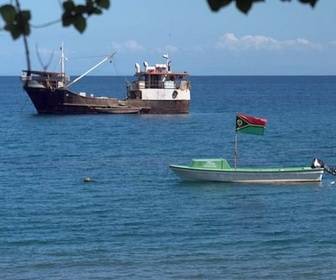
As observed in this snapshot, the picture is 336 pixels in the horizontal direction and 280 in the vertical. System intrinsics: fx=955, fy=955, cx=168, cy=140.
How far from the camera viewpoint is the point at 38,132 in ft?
246

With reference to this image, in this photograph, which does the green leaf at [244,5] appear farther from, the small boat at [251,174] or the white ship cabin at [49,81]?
the white ship cabin at [49,81]

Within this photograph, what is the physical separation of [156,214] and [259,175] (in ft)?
27.6

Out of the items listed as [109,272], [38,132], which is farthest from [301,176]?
[38,132]

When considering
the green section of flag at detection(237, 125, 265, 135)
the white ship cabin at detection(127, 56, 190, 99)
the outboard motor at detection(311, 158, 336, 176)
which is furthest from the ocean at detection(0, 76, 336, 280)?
the white ship cabin at detection(127, 56, 190, 99)

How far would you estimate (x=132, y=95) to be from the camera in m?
87.5

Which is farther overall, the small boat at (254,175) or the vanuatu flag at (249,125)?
the vanuatu flag at (249,125)

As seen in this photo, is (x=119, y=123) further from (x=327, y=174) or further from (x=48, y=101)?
(x=327, y=174)

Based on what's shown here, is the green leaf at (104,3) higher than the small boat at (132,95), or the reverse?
the green leaf at (104,3)

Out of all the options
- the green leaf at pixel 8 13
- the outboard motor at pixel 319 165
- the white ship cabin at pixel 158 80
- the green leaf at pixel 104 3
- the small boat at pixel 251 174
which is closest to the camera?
the green leaf at pixel 8 13

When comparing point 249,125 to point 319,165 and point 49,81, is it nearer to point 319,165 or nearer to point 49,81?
point 319,165

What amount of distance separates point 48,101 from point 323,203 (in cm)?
5537

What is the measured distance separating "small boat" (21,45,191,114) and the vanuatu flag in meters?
41.3

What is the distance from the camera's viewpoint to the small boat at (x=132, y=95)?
8406 centimetres

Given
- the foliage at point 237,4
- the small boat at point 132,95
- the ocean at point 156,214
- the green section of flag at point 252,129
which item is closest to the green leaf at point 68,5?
the foliage at point 237,4
